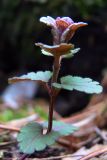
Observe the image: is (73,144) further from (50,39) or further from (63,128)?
(50,39)

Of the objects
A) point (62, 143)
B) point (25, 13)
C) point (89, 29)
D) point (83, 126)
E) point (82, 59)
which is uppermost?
point (25, 13)

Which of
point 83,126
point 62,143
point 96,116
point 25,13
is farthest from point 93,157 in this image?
point 25,13

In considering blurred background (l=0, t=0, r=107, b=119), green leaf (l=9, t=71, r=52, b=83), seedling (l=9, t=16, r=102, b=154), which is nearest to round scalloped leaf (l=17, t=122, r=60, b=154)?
seedling (l=9, t=16, r=102, b=154)

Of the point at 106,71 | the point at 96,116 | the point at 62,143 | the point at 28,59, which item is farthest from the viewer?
the point at 28,59

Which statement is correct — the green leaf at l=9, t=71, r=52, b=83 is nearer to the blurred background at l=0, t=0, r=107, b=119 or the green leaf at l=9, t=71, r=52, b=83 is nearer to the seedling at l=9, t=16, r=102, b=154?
the seedling at l=9, t=16, r=102, b=154

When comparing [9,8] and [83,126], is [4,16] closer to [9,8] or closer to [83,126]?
[9,8]

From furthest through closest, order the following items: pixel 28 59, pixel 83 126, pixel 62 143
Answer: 1. pixel 28 59
2. pixel 83 126
3. pixel 62 143

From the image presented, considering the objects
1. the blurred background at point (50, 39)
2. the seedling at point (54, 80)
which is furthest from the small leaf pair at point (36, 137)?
the blurred background at point (50, 39)
